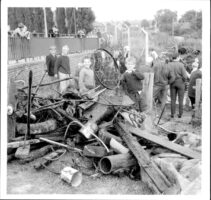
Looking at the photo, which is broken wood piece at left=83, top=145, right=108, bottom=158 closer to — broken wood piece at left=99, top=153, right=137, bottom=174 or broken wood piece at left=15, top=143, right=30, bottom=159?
broken wood piece at left=99, top=153, right=137, bottom=174

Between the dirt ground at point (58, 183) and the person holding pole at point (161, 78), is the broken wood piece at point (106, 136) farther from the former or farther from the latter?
the person holding pole at point (161, 78)

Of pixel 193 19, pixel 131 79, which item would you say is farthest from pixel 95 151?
pixel 193 19

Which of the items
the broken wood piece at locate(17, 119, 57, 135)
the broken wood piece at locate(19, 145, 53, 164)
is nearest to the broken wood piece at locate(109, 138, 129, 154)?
the broken wood piece at locate(19, 145, 53, 164)

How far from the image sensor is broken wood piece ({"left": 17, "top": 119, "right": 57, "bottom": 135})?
6.02 meters

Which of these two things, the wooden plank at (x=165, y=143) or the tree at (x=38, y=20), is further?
the tree at (x=38, y=20)

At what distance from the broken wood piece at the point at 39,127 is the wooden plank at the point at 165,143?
1.33 meters

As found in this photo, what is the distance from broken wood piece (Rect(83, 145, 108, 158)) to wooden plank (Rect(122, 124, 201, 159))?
669mm

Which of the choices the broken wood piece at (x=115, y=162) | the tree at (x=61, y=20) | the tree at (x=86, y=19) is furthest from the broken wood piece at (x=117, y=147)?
the tree at (x=86, y=19)

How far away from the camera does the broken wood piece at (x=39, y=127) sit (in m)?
6.02

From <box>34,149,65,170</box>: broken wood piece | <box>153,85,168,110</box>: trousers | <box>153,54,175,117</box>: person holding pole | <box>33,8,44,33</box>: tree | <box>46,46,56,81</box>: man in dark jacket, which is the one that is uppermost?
<box>33,8,44,33</box>: tree

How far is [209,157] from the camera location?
3.95 m

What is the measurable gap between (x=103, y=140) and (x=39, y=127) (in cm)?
118

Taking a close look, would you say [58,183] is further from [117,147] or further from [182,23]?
[182,23]

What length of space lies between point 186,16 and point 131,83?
2202 centimetres
